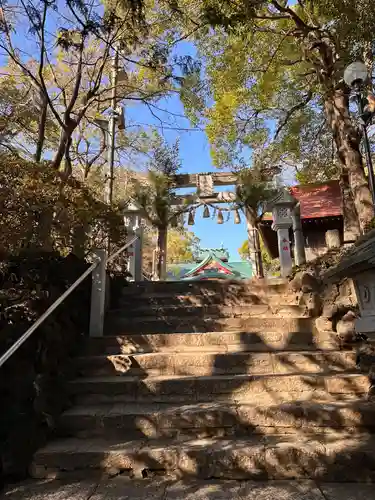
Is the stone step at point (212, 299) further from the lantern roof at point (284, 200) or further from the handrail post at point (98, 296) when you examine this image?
the lantern roof at point (284, 200)

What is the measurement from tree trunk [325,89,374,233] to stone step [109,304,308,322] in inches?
146

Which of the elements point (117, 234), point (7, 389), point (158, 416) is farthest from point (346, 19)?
point (7, 389)

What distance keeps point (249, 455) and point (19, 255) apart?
2844 mm

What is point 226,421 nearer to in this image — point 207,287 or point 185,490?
point 185,490

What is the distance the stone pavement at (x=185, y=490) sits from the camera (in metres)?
2.32

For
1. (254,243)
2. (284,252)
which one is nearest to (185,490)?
(284,252)

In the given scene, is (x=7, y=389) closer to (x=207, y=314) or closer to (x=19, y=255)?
(x=19, y=255)

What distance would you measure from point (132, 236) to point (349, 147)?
5.59m

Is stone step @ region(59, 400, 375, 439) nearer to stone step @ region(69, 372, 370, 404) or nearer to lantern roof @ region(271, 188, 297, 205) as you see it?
stone step @ region(69, 372, 370, 404)

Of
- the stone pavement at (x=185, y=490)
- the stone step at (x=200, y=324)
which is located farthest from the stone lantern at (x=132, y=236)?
the stone pavement at (x=185, y=490)

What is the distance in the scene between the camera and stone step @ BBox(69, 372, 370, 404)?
11.0 ft

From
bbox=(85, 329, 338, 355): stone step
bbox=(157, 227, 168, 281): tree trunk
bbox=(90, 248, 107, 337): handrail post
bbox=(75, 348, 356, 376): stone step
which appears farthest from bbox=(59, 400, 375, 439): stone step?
bbox=(157, 227, 168, 281): tree trunk

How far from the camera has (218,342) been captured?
169 inches

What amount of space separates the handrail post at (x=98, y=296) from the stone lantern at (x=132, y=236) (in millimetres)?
2897
